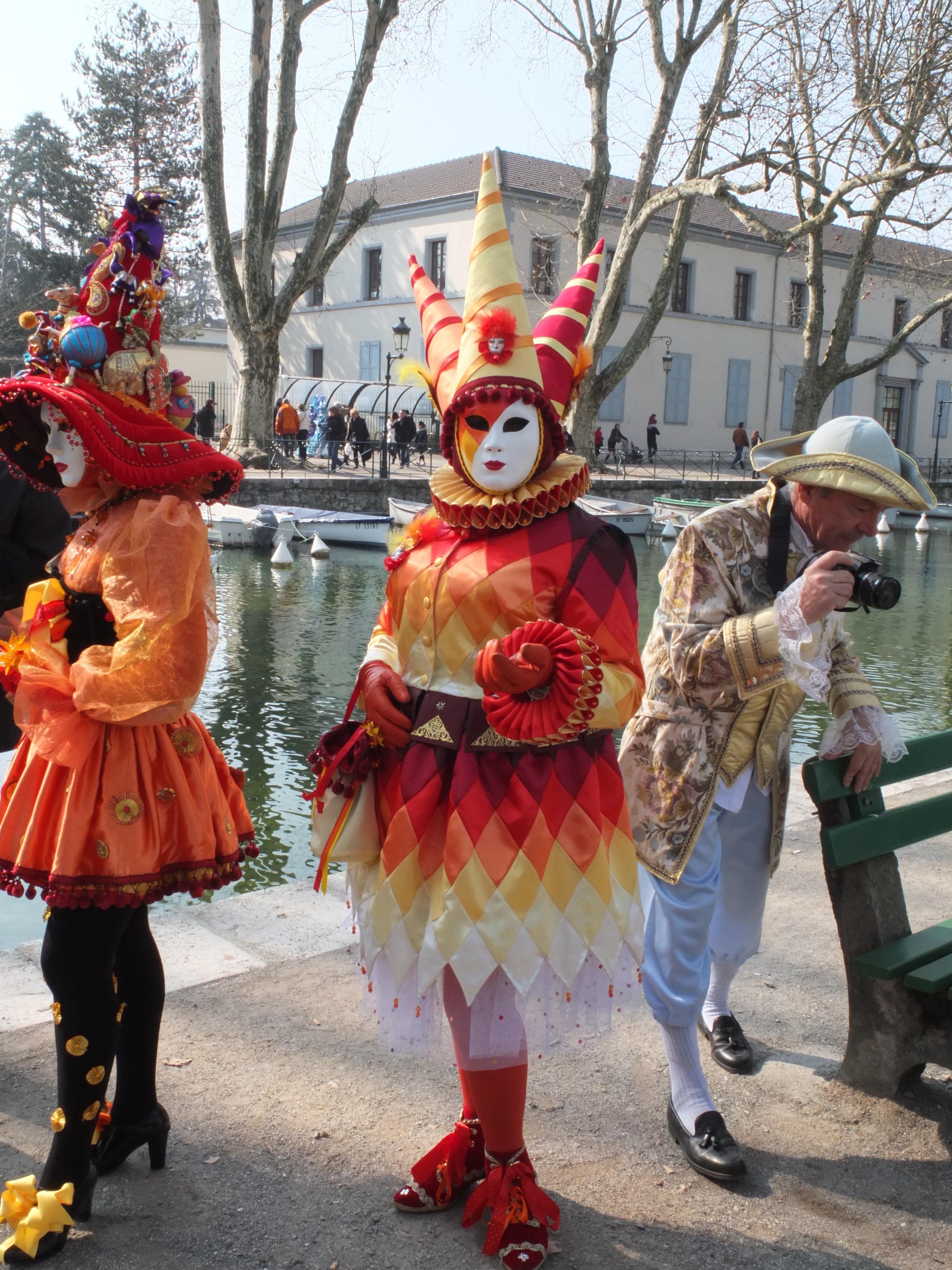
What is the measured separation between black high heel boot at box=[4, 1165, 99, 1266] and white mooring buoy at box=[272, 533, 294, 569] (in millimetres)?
13863

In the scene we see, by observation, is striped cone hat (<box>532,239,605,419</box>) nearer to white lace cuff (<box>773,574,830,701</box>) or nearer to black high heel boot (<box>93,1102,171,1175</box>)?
white lace cuff (<box>773,574,830,701</box>)

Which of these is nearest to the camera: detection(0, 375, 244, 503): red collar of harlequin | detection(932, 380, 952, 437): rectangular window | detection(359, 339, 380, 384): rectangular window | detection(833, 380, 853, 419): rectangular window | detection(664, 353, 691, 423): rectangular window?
A: detection(0, 375, 244, 503): red collar of harlequin

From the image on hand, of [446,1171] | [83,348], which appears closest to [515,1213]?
[446,1171]

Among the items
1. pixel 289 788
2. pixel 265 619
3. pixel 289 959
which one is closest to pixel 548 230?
pixel 265 619

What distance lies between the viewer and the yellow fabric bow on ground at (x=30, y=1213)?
2.17m

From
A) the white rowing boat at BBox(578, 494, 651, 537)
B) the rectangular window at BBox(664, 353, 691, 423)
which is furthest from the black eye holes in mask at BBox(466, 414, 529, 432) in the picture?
the rectangular window at BBox(664, 353, 691, 423)

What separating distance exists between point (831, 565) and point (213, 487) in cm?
144

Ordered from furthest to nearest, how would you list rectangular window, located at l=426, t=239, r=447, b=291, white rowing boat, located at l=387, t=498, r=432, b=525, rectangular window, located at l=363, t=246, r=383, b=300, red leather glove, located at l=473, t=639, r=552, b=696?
rectangular window, located at l=363, t=246, r=383, b=300
rectangular window, located at l=426, t=239, r=447, b=291
white rowing boat, located at l=387, t=498, r=432, b=525
red leather glove, located at l=473, t=639, r=552, b=696

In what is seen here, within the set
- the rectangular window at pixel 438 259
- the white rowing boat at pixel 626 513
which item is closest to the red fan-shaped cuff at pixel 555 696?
the white rowing boat at pixel 626 513

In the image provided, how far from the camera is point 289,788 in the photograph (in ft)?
21.4

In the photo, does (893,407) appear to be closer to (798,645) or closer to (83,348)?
(798,645)

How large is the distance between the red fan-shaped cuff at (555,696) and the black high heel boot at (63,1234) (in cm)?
129

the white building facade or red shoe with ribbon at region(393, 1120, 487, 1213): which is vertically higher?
the white building facade

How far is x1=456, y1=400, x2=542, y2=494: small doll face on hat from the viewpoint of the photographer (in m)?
2.41
